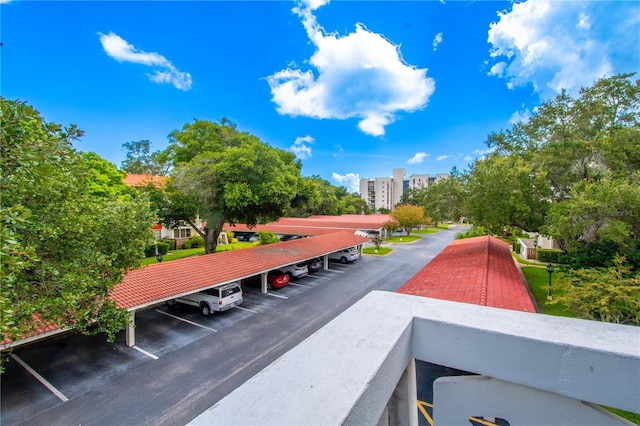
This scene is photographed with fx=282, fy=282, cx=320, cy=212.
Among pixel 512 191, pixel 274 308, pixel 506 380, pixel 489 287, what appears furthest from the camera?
pixel 512 191

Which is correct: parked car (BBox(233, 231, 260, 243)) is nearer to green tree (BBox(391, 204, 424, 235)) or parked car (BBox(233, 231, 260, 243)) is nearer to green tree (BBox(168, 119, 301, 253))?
green tree (BBox(168, 119, 301, 253))

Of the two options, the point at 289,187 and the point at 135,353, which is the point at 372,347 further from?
the point at 289,187

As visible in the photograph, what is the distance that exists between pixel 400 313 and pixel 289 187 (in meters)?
15.8

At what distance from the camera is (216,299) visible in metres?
12.6

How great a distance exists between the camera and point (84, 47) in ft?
43.3

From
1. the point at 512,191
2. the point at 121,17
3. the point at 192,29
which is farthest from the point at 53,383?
the point at 512,191

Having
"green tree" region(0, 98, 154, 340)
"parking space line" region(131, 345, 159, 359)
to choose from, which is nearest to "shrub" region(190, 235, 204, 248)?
"parking space line" region(131, 345, 159, 359)

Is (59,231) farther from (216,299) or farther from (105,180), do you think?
(105,180)

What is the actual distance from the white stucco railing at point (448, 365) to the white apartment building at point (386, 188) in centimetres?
10054

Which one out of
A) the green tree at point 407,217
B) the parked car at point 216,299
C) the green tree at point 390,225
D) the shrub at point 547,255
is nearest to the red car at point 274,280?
the parked car at point 216,299

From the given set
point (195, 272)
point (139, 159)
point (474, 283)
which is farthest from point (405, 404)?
point (139, 159)

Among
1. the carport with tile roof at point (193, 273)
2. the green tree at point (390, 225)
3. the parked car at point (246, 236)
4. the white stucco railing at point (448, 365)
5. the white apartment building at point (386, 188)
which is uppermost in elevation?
the white apartment building at point (386, 188)

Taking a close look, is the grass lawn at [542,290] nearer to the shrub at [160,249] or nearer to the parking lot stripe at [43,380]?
the parking lot stripe at [43,380]

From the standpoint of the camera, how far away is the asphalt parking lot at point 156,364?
7152 mm
